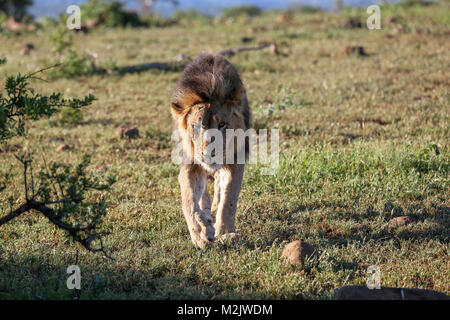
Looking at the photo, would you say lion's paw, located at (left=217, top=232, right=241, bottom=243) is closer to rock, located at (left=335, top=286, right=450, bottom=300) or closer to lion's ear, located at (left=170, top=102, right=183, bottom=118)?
lion's ear, located at (left=170, top=102, right=183, bottom=118)

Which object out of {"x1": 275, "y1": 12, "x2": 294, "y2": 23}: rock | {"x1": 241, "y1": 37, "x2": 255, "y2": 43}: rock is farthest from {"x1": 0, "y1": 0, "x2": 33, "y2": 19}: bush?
{"x1": 241, "y1": 37, "x2": 255, "y2": 43}: rock

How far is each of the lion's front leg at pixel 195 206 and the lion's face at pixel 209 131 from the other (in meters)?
0.24

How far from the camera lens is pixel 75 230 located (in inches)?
A: 150

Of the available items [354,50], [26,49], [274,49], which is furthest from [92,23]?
[354,50]

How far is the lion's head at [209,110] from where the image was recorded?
182 inches

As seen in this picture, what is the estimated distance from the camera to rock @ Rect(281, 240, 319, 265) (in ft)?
14.1

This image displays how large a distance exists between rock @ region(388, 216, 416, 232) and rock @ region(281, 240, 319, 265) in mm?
1192

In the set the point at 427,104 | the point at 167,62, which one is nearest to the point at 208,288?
the point at 427,104

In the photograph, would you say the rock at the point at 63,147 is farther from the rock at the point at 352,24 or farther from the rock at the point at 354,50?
the rock at the point at 352,24

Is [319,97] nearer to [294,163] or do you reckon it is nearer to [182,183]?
[294,163]

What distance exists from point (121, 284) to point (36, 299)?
67 centimetres

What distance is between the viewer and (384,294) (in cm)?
354

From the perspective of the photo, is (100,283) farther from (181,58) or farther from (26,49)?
(26,49)

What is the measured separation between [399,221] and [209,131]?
227 cm
